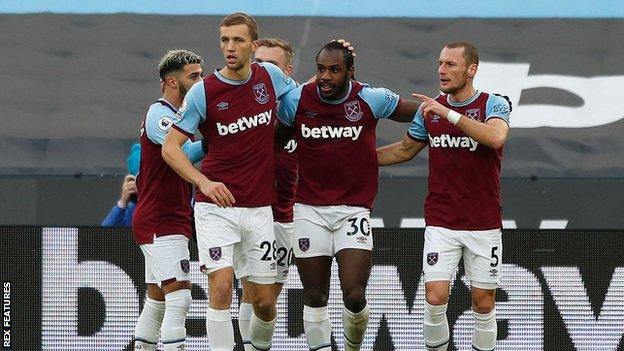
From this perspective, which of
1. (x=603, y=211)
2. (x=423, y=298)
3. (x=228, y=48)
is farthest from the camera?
(x=603, y=211)

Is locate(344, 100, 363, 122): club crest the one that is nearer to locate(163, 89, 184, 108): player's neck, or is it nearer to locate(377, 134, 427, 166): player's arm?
locate(377, 134, 427, 166): player's arm

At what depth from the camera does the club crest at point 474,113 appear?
8.54 meters

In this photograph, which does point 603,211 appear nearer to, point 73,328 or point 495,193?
point 495,193

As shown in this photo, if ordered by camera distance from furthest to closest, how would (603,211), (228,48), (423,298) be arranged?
(603,211)
(423,298)
(228,48)

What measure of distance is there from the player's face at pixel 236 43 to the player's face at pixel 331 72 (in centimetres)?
47

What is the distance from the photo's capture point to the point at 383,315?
970cm

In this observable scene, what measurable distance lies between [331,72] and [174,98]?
1077 millimetres

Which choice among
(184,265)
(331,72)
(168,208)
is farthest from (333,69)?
(184,265)

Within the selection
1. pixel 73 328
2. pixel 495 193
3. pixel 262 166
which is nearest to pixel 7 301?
pixel 73 328

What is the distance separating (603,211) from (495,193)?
12.8 feet

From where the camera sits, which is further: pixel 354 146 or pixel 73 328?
pixel 73 328

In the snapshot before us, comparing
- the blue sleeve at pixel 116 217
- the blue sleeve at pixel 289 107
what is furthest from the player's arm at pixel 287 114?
the blue sleeve at pixel 116 217

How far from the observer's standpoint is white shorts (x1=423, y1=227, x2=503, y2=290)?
8523mm

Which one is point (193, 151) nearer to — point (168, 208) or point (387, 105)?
point (168, 208)
